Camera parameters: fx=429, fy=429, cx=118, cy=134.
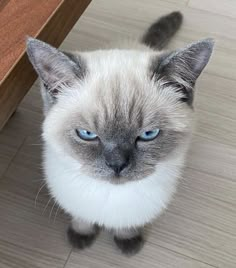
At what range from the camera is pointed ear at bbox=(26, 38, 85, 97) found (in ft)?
2.60

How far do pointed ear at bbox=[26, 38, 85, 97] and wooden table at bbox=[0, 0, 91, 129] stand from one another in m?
0.05

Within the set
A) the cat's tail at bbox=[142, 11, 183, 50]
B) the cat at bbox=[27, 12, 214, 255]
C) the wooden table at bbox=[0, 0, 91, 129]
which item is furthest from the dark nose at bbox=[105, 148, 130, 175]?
the cat's tail at bbox=[142, 11, 183, 50]

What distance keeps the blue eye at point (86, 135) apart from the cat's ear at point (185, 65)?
18cm

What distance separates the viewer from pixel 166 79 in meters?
0.90

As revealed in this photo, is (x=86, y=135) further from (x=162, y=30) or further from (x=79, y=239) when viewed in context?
(x=162, y=30)

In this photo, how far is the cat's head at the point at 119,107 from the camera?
34.0 inches

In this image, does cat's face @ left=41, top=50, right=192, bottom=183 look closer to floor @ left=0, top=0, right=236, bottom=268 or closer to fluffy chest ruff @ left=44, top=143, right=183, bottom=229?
fluffy chest ruff @ left=44, top=143, right=183, bottom=229

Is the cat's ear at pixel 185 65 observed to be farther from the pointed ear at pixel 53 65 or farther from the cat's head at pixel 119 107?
the pointed ear at pixel 53 65

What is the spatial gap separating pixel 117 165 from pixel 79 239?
0.47m

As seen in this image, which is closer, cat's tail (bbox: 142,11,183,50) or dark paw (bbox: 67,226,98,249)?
dark paw (bbox: 67,226,98,249)

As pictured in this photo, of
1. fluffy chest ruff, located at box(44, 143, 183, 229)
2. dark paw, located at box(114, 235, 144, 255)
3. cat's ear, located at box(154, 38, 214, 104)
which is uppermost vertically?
cat's ear, located at box(154, 38, 214, 104)

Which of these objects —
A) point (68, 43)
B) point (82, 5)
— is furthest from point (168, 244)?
point (68, 43)

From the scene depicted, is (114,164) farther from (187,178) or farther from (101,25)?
(101,25)

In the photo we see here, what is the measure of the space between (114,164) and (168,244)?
0.52 metres
